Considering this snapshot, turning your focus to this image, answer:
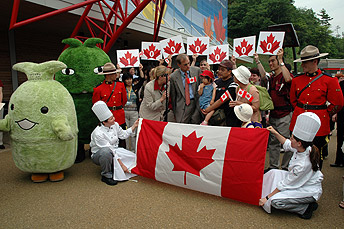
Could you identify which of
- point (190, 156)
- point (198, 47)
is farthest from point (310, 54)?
point (198, 47)

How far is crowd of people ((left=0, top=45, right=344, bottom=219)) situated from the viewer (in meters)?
2.98

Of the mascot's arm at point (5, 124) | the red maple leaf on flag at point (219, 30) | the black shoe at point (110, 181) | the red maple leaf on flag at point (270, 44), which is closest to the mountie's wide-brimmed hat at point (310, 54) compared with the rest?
the red maple leaf on flag at point (270, 44)

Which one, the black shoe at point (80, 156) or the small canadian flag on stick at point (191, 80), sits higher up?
the small canadian flag on stick at point (191, 80)

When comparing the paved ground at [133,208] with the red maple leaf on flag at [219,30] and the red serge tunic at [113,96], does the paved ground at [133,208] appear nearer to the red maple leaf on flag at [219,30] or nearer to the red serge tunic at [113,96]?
the red serge tunic at [113,96]

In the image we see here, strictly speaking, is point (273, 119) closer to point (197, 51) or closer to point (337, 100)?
point (337, 100)

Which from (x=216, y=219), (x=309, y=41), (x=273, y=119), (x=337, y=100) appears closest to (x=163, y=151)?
(x=216, y=219)

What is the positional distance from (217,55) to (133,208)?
478cm

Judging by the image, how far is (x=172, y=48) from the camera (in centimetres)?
595

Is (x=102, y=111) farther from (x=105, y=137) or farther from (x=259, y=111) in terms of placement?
(x=259, y=111)

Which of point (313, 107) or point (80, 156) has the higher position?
point (313, 107)

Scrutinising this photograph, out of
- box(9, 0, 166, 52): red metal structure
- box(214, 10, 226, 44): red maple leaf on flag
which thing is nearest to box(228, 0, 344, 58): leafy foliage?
box(214, 10, 226, 44): red maple leaf on flag

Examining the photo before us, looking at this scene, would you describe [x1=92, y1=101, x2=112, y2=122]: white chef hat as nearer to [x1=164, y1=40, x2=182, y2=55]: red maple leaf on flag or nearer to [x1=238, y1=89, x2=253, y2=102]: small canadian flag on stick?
[x1=238, y1=89, x2=253, y2=102]: small canadian flag on stick

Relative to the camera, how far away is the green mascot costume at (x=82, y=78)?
15.9ft

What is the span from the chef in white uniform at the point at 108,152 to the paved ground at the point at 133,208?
0.17m
